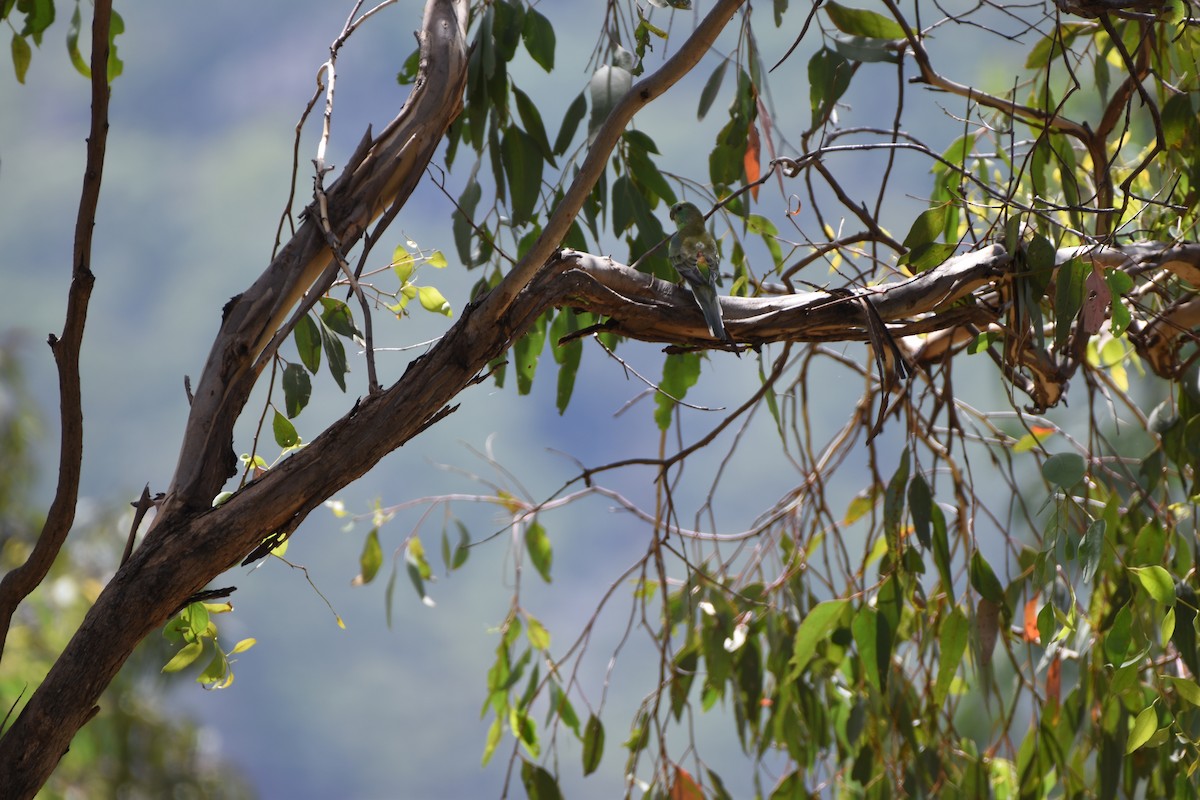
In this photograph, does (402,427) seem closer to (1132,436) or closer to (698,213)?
(698,213)

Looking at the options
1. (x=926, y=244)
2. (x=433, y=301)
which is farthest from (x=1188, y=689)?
(x=433, y=301)

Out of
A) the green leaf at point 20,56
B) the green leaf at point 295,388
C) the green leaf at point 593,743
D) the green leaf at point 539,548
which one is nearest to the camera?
the green leaf at point 295,388

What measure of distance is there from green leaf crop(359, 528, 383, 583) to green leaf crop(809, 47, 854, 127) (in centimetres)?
92

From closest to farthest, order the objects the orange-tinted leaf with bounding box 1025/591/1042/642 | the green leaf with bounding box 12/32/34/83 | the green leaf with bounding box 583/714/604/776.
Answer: the green leaf with bounding box 12/32/34/83
the orange-tinted leaf with bounding box 1025/591/1042/642
the green leaf with bounding box 583/714/604/776

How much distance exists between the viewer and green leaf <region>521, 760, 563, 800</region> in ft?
4.87

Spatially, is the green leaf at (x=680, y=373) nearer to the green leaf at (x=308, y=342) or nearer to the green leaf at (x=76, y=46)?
the green leaf at (x=308, y=342)

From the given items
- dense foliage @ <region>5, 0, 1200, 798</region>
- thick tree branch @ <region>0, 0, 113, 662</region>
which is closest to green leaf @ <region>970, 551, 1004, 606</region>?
dense foliage @ <region>5, 0, 1200, 798</region>

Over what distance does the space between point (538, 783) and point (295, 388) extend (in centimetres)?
76

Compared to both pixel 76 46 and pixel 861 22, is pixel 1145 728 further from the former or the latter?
pixel 76 46

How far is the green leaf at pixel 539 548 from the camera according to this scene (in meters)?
1.63

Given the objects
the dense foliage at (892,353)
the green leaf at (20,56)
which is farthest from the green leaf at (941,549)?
the green leaf at (20,56)

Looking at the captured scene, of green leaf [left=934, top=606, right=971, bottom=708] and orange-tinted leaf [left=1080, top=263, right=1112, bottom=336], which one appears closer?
orange-tinted leaf [left=1080, top=263, right=1112, bottom=336]

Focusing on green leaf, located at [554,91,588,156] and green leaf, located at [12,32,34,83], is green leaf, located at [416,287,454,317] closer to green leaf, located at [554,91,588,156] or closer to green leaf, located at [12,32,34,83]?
green leaf, located at [554,91,588,156]

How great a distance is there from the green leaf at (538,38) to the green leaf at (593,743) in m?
0.87
